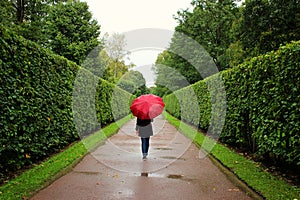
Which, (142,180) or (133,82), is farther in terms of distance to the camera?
(133,82)

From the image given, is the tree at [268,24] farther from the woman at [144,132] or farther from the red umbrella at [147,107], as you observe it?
the woman at [144,132]

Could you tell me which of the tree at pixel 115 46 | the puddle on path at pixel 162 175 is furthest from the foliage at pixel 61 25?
the puddle on path at pixel 162 175

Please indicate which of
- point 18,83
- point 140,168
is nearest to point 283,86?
point 140,168

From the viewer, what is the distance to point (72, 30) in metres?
32.5

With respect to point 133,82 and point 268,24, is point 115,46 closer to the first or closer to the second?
point 133,82

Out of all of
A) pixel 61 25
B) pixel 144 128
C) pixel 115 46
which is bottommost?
pixel 144 128

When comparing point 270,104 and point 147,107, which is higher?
point 270,104

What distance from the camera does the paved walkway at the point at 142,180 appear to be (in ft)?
15.3

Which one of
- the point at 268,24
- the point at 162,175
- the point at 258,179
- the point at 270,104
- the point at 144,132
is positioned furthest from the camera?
the point at 268,24

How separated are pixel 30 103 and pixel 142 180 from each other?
320cm

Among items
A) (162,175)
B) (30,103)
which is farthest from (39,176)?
(162,175)

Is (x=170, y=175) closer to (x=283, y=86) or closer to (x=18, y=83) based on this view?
(x=283, y=86)

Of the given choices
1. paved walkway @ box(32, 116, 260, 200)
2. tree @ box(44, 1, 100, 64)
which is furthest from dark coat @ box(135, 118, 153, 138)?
tree @ box(44, 1, 100, 64)

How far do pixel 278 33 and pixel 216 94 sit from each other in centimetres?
2110
